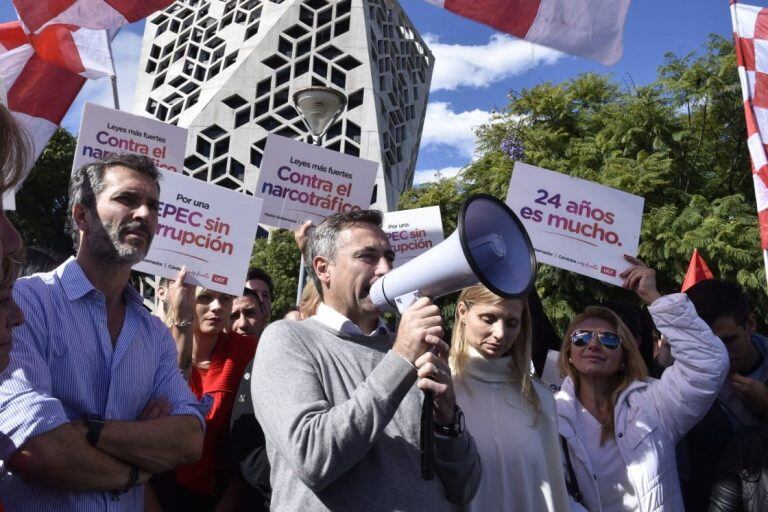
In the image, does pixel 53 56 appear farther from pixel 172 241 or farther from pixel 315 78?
pixel 315 78

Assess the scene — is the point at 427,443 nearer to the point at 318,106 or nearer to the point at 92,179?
the point at 92,179

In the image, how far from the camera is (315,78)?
46000 mm

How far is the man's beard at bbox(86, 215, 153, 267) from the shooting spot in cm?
260

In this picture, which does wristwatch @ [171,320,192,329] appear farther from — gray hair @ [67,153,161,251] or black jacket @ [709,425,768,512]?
black jacket @ [709,425,768,512]

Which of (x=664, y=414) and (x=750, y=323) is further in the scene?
(x=750, y=323)

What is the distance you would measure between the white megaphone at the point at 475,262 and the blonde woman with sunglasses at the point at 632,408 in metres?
1.40

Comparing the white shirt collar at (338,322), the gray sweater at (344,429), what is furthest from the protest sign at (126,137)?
the gray sweater at (344,429)

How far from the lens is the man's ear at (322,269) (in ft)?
8.84

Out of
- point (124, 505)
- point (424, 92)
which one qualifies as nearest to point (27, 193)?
point (124, 505)

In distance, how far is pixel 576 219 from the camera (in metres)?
4.59

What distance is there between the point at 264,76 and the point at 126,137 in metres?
43.7

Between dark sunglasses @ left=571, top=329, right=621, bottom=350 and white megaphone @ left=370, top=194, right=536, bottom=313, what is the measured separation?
4.99 ft

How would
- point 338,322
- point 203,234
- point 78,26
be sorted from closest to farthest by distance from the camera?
point 338,322 → point 203,234 → point 78,26

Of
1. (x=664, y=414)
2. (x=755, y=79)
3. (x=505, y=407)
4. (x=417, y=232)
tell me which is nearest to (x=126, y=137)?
(x=417, y=232)
